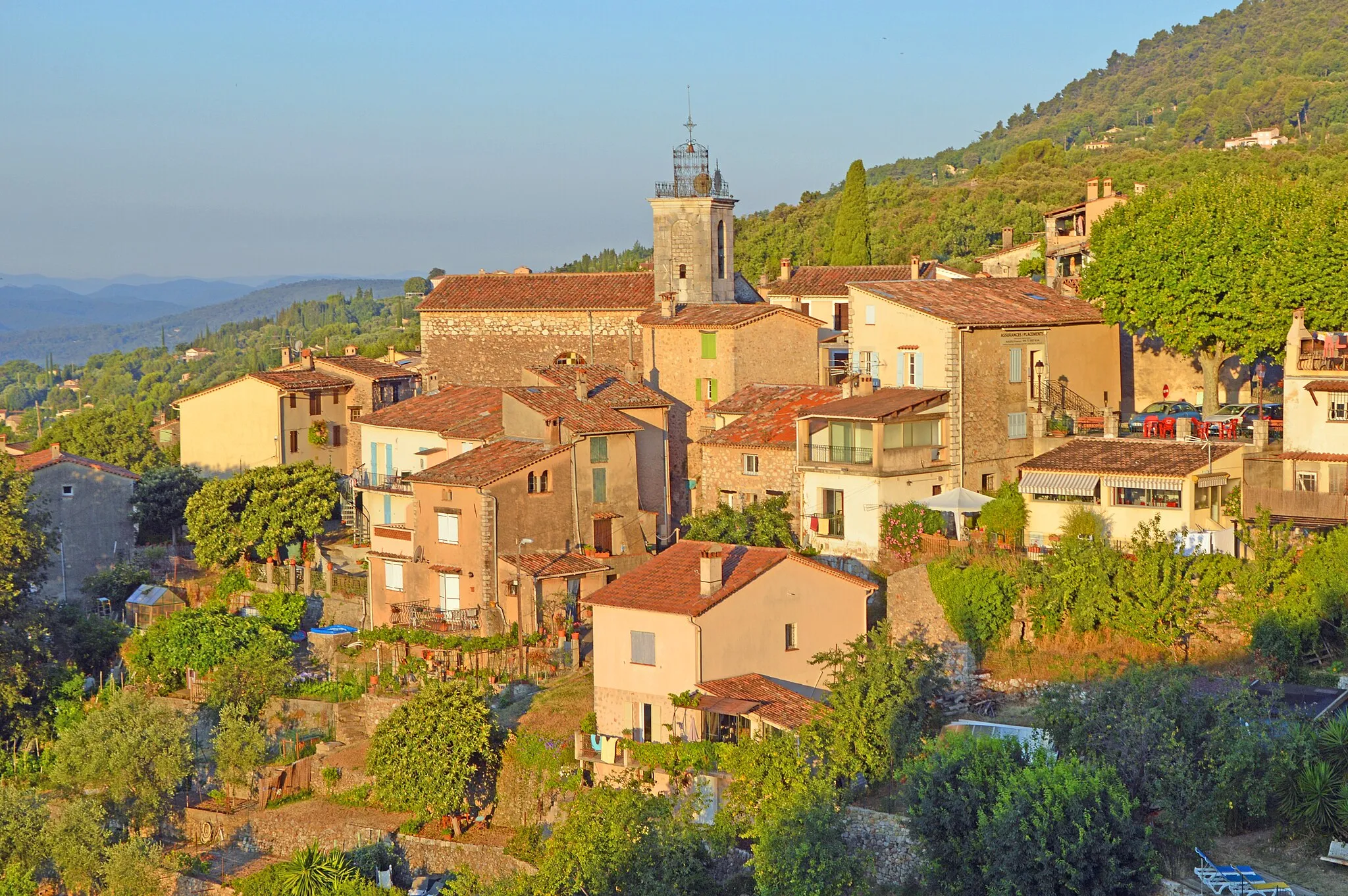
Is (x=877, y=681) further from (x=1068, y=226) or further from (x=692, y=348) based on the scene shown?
(x=1068, y=226)

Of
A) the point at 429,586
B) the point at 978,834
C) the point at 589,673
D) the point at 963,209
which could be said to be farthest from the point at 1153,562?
the point at 963,209

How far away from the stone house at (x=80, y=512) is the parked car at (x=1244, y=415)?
3377 centimetres

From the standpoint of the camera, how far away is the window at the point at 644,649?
28.9 meters

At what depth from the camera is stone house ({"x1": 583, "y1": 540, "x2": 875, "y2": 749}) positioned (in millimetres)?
28172

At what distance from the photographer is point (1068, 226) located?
5450cm

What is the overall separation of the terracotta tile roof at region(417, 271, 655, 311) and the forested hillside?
19.5m

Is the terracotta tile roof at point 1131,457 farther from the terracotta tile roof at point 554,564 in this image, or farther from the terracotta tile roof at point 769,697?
the terracotta tile roof at point 554,564

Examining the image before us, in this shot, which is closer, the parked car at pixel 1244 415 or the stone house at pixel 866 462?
the stone house at pixel 866 462

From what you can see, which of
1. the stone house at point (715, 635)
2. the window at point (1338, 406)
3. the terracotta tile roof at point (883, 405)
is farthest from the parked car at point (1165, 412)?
the stone house at point (715, 635)

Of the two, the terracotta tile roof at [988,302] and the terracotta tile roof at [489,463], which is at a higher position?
the terracotta tile roof at [988,302]

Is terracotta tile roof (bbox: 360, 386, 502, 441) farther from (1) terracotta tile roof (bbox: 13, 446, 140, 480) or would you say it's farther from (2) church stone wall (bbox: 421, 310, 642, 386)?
(1) terracotta tile roof (bbox: 13, 446, 140, 480)

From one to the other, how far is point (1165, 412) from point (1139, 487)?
8.19 m

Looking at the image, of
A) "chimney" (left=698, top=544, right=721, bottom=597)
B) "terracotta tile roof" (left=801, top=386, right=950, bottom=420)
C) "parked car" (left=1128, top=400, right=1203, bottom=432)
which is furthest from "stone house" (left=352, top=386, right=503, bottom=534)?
"parked car" (left=1128, top=400, right=1203, bottom=432)

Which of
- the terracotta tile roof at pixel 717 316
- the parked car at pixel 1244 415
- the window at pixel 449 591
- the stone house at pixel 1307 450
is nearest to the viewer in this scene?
the stone house at pixel 1307 450
